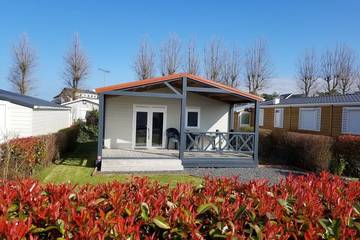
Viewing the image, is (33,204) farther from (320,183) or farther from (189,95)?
(189,95)

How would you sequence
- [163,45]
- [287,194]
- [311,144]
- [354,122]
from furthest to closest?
[163,45] < [354,122] < [311,144] < [287,194]

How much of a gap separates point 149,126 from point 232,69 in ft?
58.4

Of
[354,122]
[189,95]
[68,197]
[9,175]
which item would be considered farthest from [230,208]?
→ [354,122]

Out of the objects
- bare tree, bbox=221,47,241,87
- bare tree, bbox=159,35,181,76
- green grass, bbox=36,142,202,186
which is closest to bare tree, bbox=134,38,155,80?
bare tree, bbox=159,35,181,76

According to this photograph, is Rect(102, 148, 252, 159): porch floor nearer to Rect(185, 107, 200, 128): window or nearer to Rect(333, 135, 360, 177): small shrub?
Rect(185, 107, 200, 128): window

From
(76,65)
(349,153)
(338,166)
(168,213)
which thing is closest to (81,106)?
(76,65)

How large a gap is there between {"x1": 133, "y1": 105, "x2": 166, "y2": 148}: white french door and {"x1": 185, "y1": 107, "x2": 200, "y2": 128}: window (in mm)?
1452

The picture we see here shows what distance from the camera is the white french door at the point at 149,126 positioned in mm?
14969

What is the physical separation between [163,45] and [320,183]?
2801 centimetres

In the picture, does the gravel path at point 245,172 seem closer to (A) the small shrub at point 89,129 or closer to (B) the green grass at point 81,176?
(B) the green grass at point 81,176

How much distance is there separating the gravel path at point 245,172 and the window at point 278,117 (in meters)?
9.42

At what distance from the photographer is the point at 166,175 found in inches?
424

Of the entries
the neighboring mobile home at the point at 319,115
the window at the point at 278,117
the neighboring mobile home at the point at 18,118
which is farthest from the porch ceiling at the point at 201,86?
the window at the point at 278,117

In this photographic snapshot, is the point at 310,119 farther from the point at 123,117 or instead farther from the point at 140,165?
the point at 140,165
